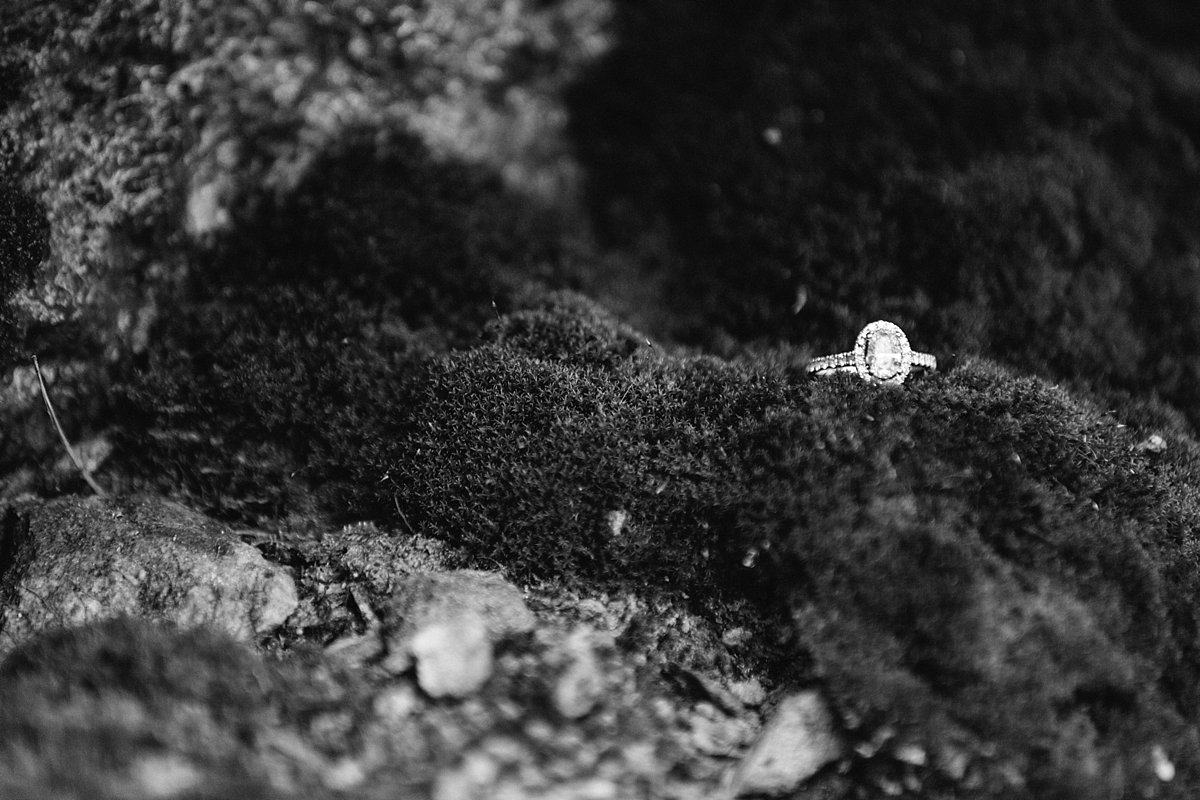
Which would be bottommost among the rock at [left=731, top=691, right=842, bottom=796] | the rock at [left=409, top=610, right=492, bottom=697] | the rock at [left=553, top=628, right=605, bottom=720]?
the rock at [left=731, top=691, right=842, bottom=796]

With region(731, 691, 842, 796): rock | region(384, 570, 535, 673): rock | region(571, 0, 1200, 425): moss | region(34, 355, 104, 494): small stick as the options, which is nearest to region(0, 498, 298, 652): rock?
region(34, 355, 104, 494): small stick

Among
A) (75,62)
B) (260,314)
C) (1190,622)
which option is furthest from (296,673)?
(1190,622)

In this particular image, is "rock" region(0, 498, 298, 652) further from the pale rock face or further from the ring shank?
the ring shank

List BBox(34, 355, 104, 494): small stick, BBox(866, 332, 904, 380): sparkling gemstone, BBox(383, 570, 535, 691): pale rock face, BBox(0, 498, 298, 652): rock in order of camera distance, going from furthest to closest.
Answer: BBox(34, 355, 104, 494): small stick
BBox(866, 332, 904, 380): sparkling gemstone
BBox(0, 498, 298, 652): rock
BBox(383, 570, 535, 691): pale rock face

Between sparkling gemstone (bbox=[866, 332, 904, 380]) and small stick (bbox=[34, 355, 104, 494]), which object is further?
small stick (bbox=[34, 355, 104, 494])

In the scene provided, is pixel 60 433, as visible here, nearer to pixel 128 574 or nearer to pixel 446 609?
pixel 128 574

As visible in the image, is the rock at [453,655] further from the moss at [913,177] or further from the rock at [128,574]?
the moss at [913,177]

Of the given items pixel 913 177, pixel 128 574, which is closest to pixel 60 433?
pixel 128 574
